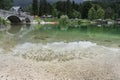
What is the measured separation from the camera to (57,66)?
46.8 ft

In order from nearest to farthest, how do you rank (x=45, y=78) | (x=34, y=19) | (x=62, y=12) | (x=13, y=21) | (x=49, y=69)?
(x=45, y=78), (x=49, y=69), (x=13, y=21), (x=34, y=19), (x=62, y=12)

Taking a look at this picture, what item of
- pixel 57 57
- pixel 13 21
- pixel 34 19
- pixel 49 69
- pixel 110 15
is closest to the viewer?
pixel 49 69

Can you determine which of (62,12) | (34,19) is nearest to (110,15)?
(62,12)

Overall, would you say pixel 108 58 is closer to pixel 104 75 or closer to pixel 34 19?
pixel 104 75

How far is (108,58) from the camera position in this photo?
17.4m

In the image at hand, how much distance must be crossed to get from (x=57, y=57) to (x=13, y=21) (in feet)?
217

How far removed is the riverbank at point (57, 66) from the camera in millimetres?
12148

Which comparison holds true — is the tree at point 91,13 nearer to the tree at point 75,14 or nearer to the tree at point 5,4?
the tree at point 75,14

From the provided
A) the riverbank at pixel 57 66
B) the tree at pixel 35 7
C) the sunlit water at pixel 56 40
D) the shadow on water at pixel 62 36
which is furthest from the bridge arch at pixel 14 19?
the riverbank at pixel 57 66

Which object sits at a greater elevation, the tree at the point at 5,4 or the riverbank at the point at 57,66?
the tree at the point at 5,4

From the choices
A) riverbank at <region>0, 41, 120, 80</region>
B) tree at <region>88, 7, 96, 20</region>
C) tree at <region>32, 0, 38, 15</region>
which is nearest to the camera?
riverbank at <region>0, 41, 120, 80</region>

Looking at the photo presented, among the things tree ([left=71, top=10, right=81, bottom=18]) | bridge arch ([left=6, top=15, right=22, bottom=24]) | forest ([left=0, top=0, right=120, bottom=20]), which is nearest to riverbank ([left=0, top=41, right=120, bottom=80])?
bridge arch ([left=6, top=15, right=22, bottom=24])

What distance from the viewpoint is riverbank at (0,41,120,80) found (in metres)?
12.1

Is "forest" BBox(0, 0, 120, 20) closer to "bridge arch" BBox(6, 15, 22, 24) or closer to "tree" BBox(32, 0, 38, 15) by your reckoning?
"tree" BBox(32, 0, 38, 15)
